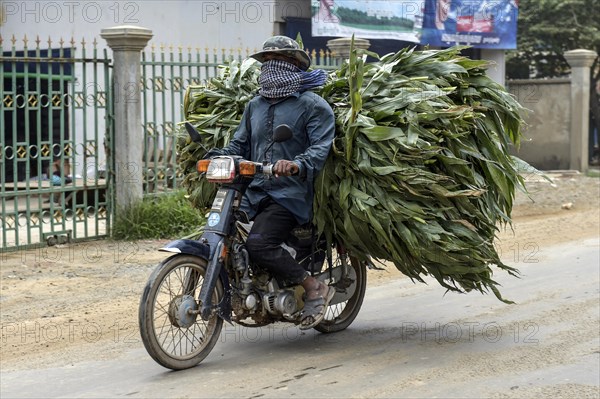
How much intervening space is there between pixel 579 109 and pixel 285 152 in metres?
15.8

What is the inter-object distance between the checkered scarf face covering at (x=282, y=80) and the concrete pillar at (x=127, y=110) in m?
5.26

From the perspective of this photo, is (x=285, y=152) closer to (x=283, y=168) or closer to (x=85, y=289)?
(x=283, y=168)

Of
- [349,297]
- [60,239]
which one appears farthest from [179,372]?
[60,239]

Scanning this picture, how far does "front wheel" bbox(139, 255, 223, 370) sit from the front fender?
0.04 metres

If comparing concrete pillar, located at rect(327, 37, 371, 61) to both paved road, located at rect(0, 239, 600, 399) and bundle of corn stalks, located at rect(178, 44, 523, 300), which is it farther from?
bundle of corn stalks, located at rect(178, 44, 523, 300)

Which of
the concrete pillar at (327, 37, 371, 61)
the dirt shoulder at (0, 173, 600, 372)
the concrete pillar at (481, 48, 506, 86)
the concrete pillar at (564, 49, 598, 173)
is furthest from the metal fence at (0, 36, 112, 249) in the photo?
the concrete pillar at (564, 49, 598, 173)

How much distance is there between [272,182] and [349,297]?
1293mm

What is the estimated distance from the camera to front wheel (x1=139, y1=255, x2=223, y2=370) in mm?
5621

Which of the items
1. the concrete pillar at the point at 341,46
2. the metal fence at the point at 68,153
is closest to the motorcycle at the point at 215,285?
the metal fence at the point at 68,153

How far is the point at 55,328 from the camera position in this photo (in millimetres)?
7352

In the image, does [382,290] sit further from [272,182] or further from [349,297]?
[272,182]

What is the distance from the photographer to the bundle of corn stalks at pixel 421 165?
6164mm

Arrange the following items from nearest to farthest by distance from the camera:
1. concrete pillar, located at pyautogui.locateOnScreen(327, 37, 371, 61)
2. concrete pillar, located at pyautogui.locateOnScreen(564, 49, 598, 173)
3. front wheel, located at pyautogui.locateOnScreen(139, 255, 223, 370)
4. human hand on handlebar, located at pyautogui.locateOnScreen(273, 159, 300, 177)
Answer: front wheel, located at pyautogui.locateOnScreen(139, 255, 223, 370) → human hand on handlebar, located at pyautogui.locateOnScreen(273, 159, 300, 177) → concrete pillar, located at pyautogui.locateOnScreen(327, 37, 371, 61) → concrete pillar, located at pyautogui.locateOnScreen(564, 49, 598, 173)

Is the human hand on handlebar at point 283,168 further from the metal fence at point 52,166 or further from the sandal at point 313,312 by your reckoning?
the metal fence at point 52,166
